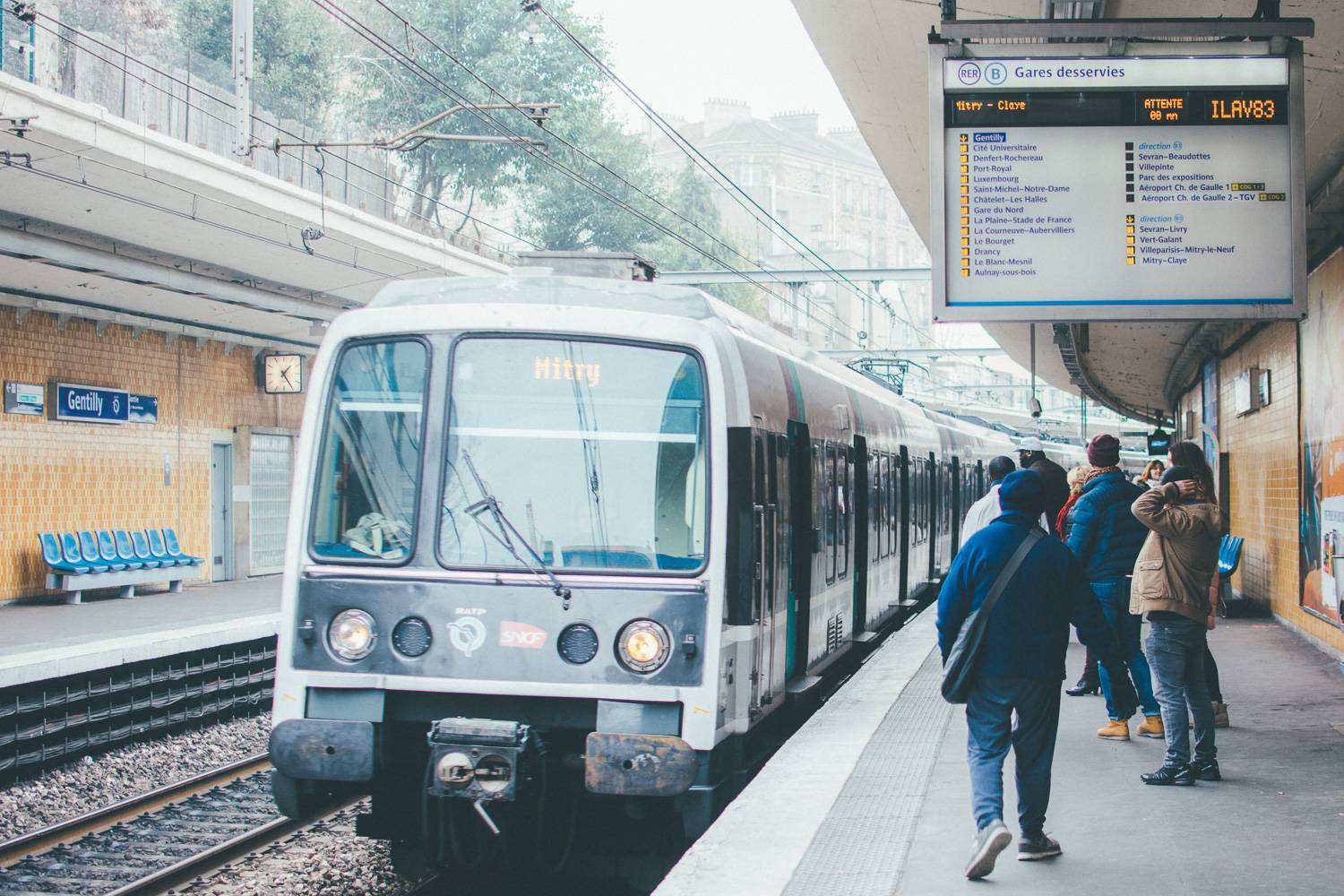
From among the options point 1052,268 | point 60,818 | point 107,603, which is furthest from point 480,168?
point 1052,268

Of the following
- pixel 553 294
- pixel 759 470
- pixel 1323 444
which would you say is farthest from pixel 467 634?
pixel 1323 444

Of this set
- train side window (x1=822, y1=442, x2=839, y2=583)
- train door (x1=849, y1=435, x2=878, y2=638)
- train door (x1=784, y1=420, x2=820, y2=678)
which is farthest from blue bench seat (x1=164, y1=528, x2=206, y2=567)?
train door (x1=784, y1=420, x2=820, y2=678)

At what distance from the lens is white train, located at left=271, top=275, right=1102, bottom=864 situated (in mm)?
6457

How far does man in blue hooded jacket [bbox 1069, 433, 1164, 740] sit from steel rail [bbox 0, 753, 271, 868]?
476 centimetres

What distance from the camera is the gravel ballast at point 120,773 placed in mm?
10320

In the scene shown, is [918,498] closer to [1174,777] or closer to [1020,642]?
[1174,777]

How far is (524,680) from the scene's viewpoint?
651 cm

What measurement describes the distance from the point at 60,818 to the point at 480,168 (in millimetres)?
39007

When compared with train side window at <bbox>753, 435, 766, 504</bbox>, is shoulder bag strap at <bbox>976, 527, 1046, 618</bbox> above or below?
below

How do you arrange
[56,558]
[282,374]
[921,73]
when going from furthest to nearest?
[282,374], [56,558], [921,73]

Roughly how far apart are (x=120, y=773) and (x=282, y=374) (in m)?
12.8

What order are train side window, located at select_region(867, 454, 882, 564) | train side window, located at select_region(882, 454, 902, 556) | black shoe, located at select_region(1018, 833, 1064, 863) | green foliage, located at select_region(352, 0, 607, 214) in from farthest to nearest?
green foliage, located at select_region(352, 0, 607, 214) < train side window, located at select_region(882, 454, 902, 556) < train side window, located at select_region(867, 454, 882, 564) < black shoe, located at select_region(1018, 833, 1064, 863)

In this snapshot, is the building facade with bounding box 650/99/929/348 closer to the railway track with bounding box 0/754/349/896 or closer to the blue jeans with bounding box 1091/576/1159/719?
the railway track with bounding box 0/754/349/896

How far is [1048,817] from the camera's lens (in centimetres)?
651
